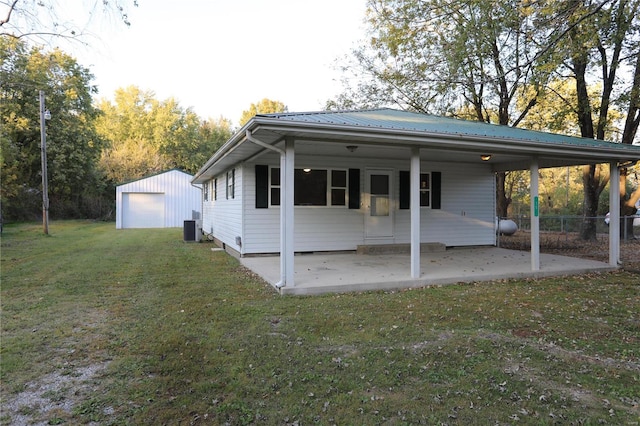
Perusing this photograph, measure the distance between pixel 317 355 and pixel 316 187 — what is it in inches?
238

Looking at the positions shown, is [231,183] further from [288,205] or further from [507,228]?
[507,228]

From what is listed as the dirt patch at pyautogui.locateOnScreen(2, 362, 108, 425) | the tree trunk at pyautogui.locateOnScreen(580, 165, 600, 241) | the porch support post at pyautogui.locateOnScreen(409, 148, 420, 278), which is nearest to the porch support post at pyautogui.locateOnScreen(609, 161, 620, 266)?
the porch support post at pyautogui.locateOnScreen(409, 148, 420, 278)

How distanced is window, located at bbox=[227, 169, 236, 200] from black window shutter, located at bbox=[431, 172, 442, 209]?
510 centimetres

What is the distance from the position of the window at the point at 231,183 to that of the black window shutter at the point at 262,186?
1.31 meters

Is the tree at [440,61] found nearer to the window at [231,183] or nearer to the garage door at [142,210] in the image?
the window at [231,183]

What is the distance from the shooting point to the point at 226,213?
10.9 metres

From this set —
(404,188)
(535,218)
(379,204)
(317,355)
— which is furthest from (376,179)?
(317,355)

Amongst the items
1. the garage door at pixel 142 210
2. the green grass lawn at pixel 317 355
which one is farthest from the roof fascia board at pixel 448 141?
the garage door at pixel 142 210

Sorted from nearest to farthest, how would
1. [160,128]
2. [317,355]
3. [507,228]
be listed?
[317,355] → [507,228] → [160,128]

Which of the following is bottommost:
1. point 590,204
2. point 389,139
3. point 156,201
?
point 590,204

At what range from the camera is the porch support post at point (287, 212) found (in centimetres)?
548

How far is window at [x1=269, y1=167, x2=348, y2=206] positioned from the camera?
8891mm

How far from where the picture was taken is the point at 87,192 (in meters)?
26.4

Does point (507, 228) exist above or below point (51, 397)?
above
